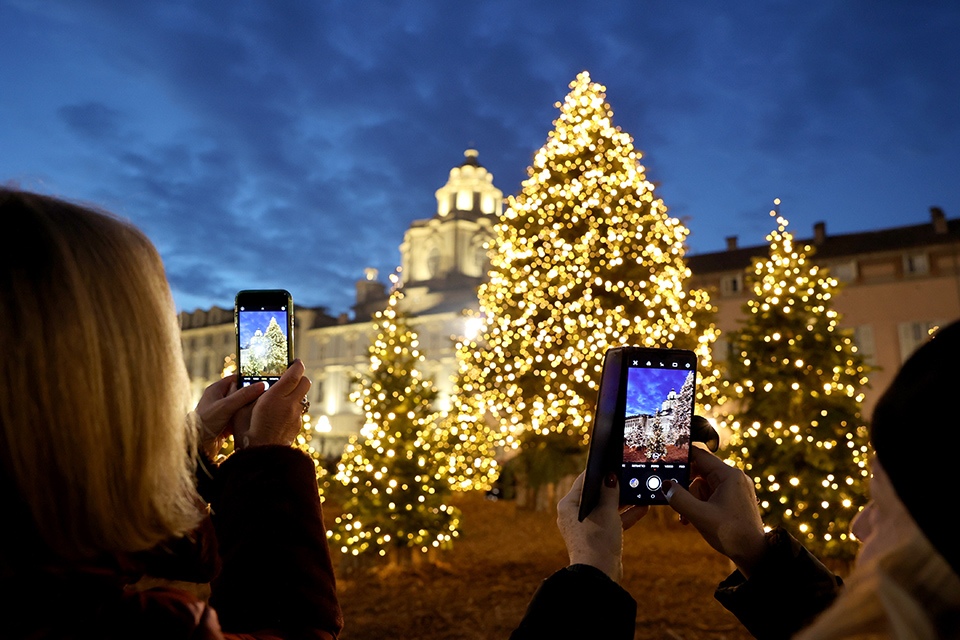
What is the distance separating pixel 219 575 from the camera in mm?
1573

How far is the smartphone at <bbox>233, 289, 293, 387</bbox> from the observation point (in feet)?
9.49

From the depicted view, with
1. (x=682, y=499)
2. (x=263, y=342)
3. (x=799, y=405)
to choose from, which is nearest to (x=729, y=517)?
(x=682, y=499)

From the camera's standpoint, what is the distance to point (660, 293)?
12.6 m

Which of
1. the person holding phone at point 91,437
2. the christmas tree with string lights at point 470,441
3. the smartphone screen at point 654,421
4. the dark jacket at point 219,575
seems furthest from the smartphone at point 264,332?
the christmas tree with string lights at point 470,441

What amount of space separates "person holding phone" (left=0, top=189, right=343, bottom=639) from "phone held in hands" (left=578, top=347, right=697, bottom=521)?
1121mm

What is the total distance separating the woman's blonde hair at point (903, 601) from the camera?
2.83 ft

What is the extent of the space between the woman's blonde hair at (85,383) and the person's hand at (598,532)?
96 centimetres

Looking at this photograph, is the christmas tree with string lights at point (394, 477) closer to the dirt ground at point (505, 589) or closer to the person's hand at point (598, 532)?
the dirt ground at point (505, 589)

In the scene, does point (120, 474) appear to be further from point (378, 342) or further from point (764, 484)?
point (378, 342)

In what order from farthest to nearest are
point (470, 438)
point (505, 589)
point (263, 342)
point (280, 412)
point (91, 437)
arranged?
1. point (470, 438)
2. point (505, 589)
3. point (263, 342)
4. point (280, 412)
5. point (91, 437)

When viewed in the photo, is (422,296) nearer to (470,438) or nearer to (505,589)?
(470,438)

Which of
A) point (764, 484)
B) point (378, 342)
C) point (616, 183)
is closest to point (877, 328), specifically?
point (616, 183)

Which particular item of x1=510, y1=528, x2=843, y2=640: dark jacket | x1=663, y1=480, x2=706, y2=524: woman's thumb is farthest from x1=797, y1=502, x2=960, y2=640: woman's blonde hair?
x1=663, y1=480, x2=706, y2=524: woman's thumb

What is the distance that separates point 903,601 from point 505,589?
7759 mm
